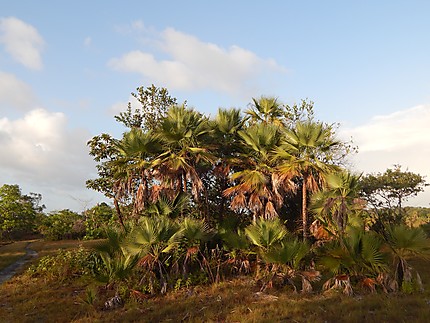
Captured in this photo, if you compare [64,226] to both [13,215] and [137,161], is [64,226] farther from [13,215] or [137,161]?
[137,161]

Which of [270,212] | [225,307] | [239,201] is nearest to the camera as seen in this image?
[225,307]

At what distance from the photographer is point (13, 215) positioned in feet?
130

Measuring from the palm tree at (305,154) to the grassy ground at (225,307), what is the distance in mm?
4638

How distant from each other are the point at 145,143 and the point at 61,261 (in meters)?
7.10

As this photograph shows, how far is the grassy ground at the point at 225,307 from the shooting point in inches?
379

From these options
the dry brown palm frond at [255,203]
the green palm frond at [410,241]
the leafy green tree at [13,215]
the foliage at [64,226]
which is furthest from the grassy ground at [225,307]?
the leafy green tree at [13,215]

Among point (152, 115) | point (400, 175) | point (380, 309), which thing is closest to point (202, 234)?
point (380, 309)

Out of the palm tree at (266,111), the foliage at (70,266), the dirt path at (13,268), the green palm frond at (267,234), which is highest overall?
the palm tree at (266,111)

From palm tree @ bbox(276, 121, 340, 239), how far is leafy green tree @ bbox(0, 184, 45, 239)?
3326 cm

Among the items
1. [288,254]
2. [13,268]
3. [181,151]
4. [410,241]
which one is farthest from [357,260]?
[13,268]

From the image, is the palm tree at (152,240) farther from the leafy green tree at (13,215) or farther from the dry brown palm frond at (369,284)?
the leafy green tree at (13,215)

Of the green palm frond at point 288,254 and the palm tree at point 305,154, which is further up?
the palm tree at point 305,154

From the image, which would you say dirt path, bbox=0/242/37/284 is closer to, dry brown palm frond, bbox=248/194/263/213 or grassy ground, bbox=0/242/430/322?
grassy ground, bbox=0/242/430/322

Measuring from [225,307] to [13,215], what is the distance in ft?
121
